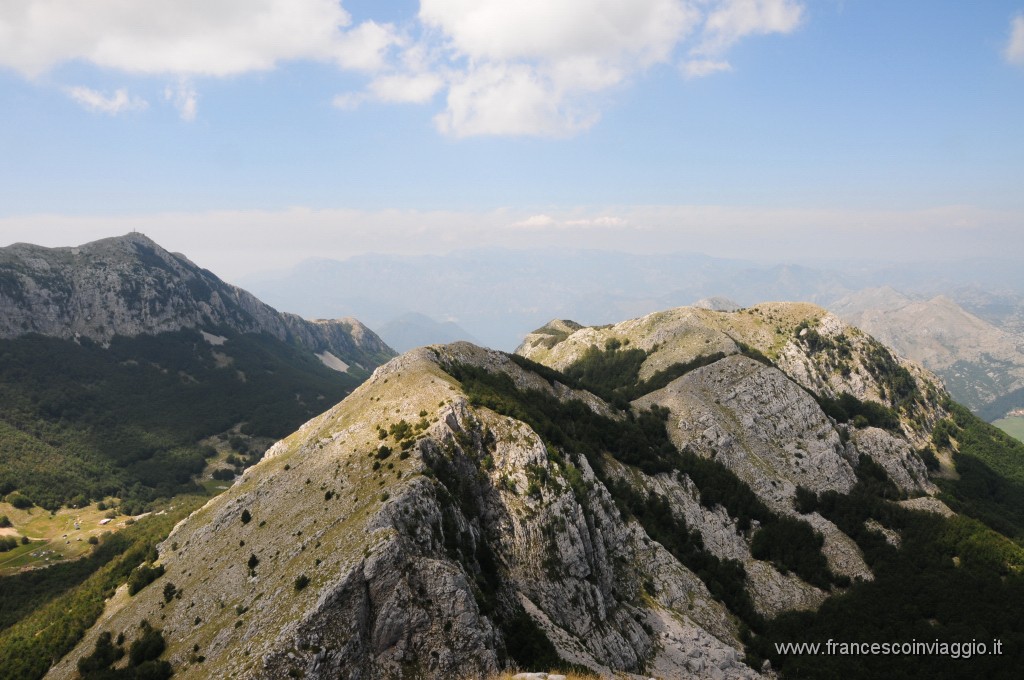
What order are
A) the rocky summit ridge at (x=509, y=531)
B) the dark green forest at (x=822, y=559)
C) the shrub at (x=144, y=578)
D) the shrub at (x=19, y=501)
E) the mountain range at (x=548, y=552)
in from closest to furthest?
1. the rocky summit ridge at (x=509, y=531)
2. the mountain range at (x=548, y=552)
3. the shrub at (x=144, y=578)
4. the dark green forest at (x=822, y=559)
5. the shrub at (x=19, y=501)

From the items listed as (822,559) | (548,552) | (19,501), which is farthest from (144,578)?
(19,501)

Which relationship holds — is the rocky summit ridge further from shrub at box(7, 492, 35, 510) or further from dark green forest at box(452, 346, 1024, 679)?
shrub at box(7, 492, 35, 510)

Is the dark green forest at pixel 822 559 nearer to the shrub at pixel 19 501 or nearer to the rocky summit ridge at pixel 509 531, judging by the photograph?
the rocky summit ridge at pixel 509 531

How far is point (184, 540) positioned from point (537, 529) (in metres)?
46.8

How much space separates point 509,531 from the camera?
60.9 m

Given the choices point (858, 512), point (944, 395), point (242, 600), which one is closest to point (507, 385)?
point (242, 600)

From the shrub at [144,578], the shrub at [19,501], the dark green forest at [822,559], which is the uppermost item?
the shrub at [144,578]

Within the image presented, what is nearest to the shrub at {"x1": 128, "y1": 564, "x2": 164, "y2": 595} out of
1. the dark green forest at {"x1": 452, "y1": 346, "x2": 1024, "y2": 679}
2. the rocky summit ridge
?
the rocky summit ridge

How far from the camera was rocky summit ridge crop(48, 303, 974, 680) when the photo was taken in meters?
43.4

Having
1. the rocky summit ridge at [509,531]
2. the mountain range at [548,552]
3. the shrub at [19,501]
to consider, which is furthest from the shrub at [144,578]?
the shrub at [19,501]

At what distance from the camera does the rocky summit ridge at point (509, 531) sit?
43.4m

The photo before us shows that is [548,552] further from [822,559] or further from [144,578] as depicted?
[822,559]

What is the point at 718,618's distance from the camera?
239 ft

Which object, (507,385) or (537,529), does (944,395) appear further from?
(537,529)
